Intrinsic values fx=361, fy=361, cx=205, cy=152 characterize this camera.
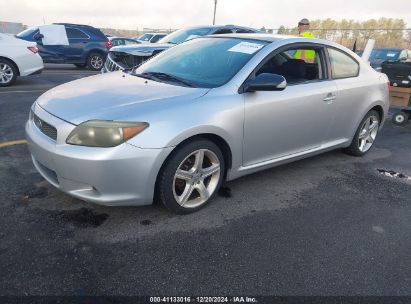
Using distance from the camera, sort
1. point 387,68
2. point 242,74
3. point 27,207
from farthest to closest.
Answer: point 387,68 → point 242,74 → point 27,207

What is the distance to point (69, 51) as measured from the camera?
13.1 meters

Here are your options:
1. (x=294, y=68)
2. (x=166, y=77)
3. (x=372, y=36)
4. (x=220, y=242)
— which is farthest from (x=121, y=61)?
(x=372, y=36)

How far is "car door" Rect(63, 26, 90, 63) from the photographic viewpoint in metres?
13.1

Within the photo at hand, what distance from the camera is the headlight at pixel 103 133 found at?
2.60 metres

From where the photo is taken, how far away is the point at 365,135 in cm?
495

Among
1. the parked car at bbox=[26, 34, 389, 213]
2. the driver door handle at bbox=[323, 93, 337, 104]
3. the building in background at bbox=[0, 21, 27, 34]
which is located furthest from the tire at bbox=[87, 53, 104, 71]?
the building in background at bbox=[0, 21, 27, 34]

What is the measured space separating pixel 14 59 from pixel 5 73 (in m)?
0.40

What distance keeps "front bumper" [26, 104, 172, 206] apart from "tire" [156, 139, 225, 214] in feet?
0.37

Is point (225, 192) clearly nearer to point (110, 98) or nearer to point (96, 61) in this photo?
point (110, 98)

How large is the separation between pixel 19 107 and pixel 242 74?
490cm

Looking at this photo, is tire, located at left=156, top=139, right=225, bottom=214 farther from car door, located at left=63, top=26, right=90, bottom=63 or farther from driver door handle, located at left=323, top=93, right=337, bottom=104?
car door, located at left=63, top=26, right=90, bottom=63

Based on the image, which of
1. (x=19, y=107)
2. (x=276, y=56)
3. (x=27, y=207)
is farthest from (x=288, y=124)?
(x=19, y=107)

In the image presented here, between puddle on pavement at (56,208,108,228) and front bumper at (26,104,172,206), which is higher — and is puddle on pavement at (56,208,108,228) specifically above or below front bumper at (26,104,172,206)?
below

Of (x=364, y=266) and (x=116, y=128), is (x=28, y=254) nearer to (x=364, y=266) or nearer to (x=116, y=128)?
(x=116, y=128)
